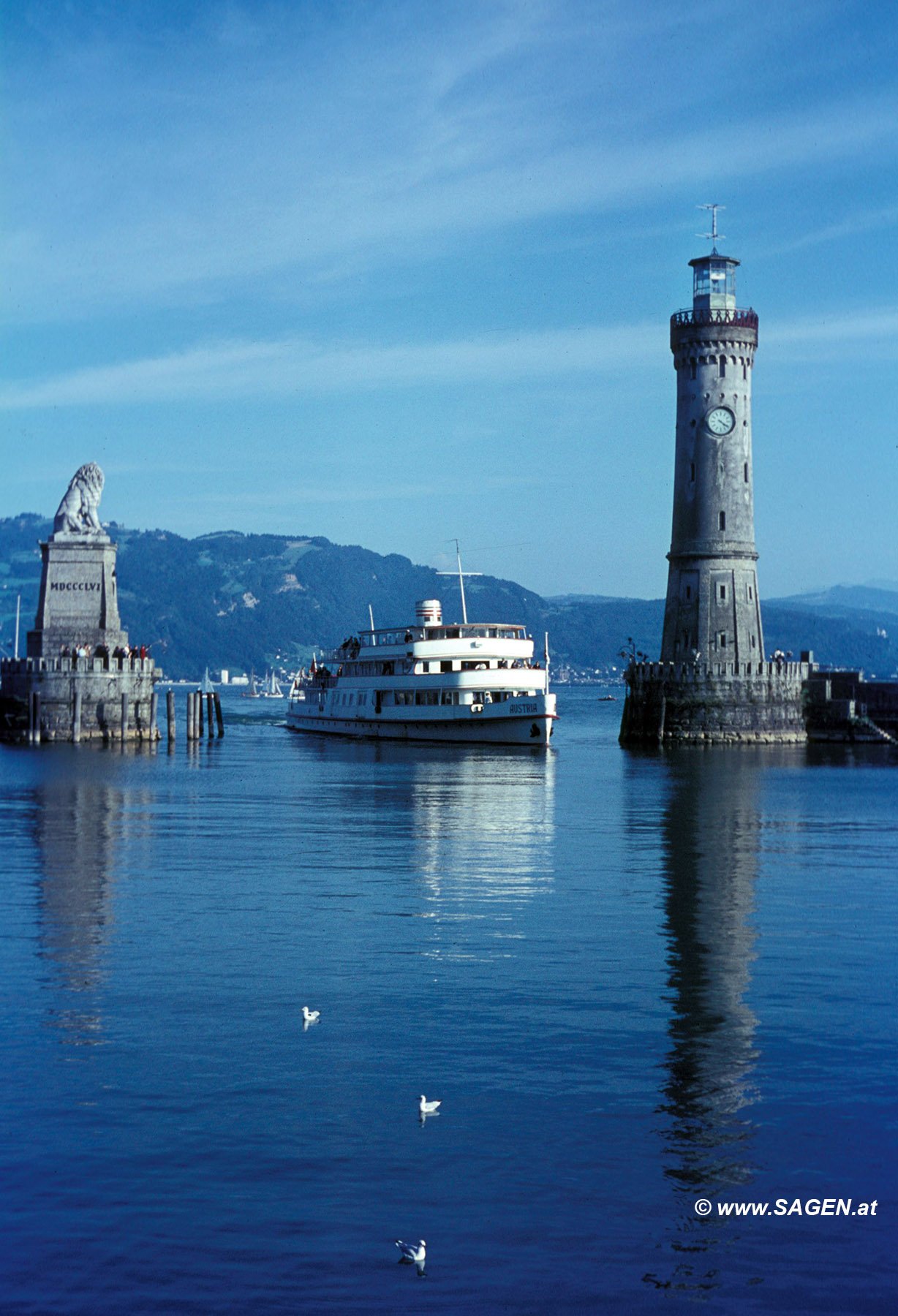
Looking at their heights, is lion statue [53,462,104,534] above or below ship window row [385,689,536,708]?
above

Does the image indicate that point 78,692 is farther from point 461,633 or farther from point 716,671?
point 716,671

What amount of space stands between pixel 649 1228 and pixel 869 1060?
19.9ft

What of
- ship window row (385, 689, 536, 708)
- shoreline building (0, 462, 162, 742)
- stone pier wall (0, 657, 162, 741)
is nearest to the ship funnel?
ship window row (385, 689, 536, 708)

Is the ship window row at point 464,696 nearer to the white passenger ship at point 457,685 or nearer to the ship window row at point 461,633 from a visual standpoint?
the white passenger ship at point 457,685

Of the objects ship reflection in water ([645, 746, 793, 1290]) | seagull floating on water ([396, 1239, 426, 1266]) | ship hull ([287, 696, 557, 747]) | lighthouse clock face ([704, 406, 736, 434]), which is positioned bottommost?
seagull floating on water ([396, 1239, 426, 1266])

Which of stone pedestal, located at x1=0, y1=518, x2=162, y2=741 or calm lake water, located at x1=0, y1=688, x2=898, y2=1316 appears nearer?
calm lake water, located at x1=0, y1=688, x2=898, y2=1316

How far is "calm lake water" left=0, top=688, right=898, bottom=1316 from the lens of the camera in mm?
13180

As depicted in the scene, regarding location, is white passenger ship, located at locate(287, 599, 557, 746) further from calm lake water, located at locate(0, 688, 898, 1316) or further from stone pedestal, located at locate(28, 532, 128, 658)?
calm lake water, located at locate(0, 688, 898, 1316)

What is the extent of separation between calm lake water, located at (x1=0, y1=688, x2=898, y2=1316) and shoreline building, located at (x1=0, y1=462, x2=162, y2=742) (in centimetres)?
5342

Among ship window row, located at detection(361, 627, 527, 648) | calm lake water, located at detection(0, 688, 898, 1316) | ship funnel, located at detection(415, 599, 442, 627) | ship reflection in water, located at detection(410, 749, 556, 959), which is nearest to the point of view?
calm lake water, located at detection(0, 688, 898, 1316)

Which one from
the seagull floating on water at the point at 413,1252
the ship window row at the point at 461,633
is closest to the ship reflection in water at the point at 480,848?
the seagull floating on water at the point at 413,1252

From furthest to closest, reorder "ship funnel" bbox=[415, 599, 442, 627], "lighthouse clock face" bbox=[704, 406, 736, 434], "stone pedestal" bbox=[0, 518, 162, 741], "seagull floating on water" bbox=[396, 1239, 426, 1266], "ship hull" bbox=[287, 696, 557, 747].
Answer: "ship funnel" bbox=[415, 599, 442, 627] < "stone pedestal" bbox=[0, 518, 162, 741] < "lighthouse clock face" bbox=[704, 406, 736, 434] < "ship hull" bbox=[287, 696, 557, 747] < "seagull floating on water" bbox=[396, 1239, 426, 1266]

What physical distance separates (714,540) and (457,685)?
17449 mm

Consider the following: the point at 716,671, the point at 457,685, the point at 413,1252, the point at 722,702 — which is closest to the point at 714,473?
the point at 716,671
